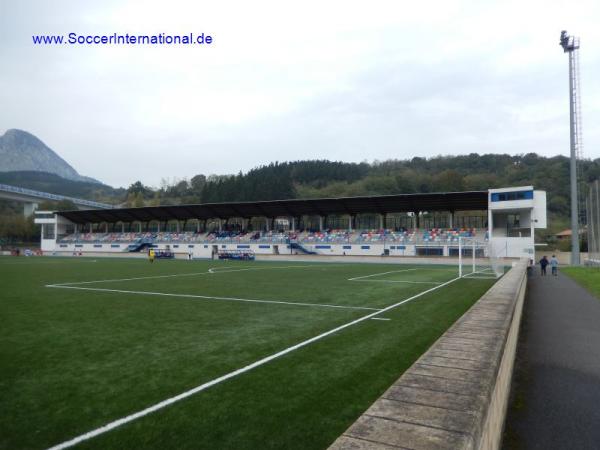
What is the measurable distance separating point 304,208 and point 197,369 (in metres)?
56.1

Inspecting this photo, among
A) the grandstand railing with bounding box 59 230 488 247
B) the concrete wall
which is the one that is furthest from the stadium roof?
the concrete wall

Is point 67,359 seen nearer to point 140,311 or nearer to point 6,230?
point 140,311

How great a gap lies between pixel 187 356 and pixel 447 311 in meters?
7.75

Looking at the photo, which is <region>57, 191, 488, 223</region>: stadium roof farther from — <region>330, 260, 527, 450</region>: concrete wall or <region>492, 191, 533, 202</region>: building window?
<region>330, 260, 527, 450</region>: concrete wall

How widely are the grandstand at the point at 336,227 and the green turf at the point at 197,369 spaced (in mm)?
38710

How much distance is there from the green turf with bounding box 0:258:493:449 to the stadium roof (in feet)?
141

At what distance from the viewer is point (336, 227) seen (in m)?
65.8

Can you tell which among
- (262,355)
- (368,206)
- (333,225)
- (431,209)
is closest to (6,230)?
(333,225)

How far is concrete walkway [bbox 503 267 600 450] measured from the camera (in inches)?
170

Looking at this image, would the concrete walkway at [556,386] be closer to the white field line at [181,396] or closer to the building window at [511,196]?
the white field line at [181,396]

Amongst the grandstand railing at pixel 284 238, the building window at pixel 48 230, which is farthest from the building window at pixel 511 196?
the building window at pixel 48 230

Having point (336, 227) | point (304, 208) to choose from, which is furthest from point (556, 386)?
point (336, 227)

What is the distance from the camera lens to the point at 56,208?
384 ft

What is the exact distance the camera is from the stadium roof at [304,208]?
5291 centimetres
